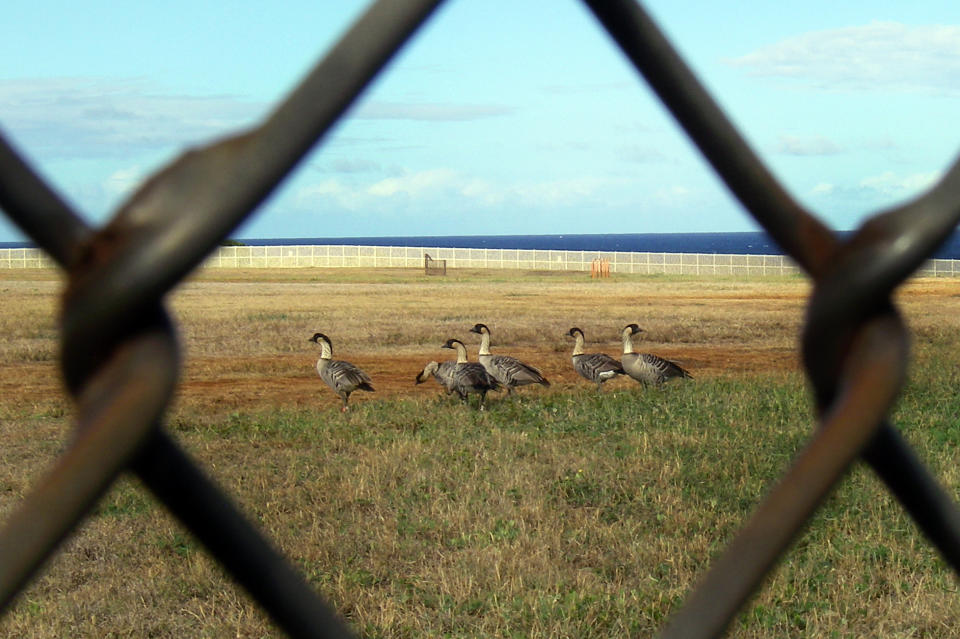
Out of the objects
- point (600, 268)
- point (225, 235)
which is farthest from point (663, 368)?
point (600, 268)

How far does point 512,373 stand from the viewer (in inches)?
425

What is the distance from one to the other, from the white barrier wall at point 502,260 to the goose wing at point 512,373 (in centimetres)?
4091

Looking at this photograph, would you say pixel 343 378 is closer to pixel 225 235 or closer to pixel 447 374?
pixel 447 374

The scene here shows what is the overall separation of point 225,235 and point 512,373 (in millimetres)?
10404

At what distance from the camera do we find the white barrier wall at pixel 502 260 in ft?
173

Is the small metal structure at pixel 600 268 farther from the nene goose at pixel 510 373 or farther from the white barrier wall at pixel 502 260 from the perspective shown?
the nene goose at pixel 510 373

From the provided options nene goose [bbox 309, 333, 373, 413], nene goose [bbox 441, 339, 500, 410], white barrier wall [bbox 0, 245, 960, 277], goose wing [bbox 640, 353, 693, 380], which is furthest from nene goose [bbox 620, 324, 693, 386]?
white barrier wall [bbox 0, 245, 960, 277]

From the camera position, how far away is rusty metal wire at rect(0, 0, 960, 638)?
385mm

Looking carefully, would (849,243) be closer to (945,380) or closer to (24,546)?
(24,546)

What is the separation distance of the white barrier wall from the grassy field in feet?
132

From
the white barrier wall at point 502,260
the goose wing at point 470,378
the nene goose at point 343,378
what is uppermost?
the goose wing at point 470,378

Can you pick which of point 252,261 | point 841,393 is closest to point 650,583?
point 841,393

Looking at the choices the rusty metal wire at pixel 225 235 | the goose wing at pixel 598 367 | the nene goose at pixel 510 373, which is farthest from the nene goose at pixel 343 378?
the rusty metal wire at pixel 225 235

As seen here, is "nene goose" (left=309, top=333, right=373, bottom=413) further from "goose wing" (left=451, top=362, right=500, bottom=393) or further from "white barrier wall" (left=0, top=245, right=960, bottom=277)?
"white barrier wall" (left=0, top=245, right=960, bottom=277)
